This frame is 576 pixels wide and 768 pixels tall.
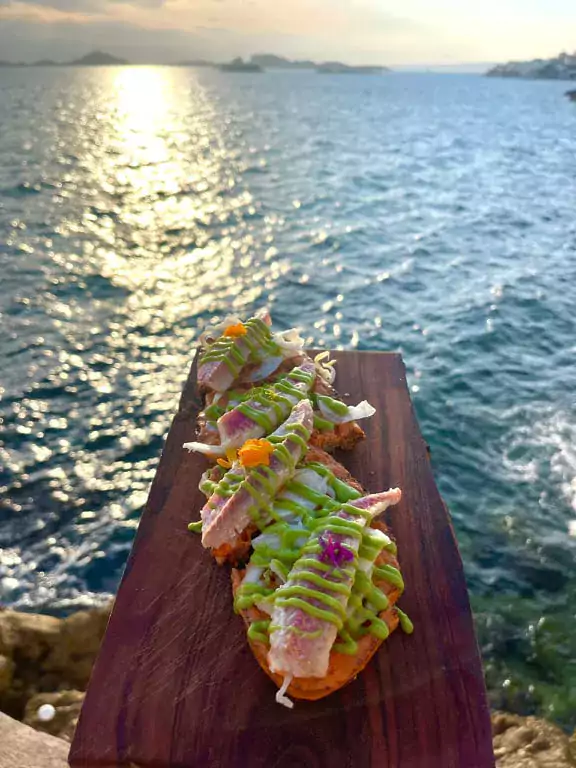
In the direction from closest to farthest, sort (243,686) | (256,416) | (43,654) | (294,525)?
(243,686), (294,525), (256,416), (43,654)

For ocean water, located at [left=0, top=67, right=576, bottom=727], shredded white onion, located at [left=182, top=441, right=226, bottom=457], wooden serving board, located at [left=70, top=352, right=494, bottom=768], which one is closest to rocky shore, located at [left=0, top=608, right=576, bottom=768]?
ocean water, located at [left=0, top=67, right=576, bottom=727]

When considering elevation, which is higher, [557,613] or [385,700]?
[385,700]

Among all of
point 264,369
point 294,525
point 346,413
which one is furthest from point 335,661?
point 264,369

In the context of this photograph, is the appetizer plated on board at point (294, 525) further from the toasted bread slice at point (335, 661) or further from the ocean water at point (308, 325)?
the ocean water at point (308, 325)

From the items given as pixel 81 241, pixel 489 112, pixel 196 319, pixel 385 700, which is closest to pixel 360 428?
pixel 385 700

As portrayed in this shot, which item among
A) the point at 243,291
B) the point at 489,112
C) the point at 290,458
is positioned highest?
the point at 489,112

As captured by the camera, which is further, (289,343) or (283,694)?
(289,343)

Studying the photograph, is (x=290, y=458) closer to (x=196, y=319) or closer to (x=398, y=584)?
(x=398, y=584)

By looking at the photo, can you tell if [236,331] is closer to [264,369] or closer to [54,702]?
[264,369]
